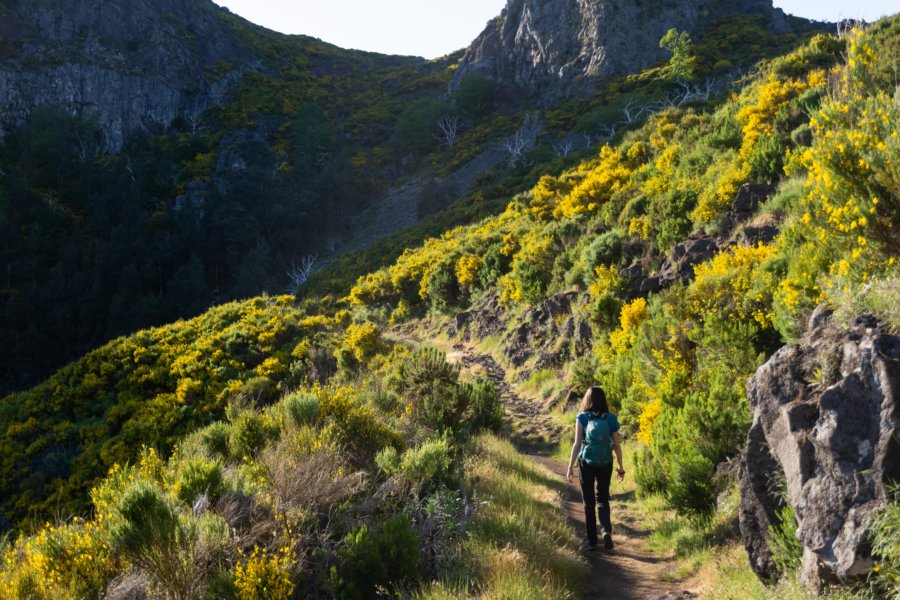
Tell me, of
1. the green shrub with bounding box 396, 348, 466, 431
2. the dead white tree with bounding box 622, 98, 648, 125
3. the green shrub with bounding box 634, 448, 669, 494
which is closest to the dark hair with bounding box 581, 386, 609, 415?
the green shrub with bounding box 634, 448, 669, 494

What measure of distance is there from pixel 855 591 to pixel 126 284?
41.5 meters

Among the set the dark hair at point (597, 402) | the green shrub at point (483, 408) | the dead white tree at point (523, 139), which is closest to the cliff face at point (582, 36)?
the dead white tree at point (523, 139)

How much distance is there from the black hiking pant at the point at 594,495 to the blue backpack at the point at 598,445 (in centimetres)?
7

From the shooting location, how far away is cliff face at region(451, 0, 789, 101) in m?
52.6

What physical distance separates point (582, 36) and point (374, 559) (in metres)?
60.7

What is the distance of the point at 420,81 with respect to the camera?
7344 cm

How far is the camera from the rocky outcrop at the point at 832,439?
102 inches

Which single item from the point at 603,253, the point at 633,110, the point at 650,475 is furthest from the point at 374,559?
the point at 633,110

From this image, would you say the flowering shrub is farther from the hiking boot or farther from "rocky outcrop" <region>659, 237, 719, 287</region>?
"rocky outcrop" <region>659, 237, 719, 287</region>

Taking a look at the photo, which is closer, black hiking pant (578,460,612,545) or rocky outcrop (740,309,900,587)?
rocky outcrop (740,309,900,587)

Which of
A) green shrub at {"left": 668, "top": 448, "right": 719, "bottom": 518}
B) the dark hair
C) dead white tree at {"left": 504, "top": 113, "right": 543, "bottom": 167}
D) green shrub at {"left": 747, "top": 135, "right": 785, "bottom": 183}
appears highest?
dead white tree at {"left": 504, "top": 113, "right": 543, "bottom": 167}

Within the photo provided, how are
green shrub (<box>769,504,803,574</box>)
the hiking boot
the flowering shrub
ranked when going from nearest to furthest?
green shrub (<box>769,504,803,574</box>) → the flowering shrub → the hiking boot

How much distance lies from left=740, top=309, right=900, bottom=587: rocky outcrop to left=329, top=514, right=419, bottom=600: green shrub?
2386 millimetres

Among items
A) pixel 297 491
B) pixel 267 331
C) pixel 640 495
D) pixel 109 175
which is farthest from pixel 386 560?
pixel 109 175
